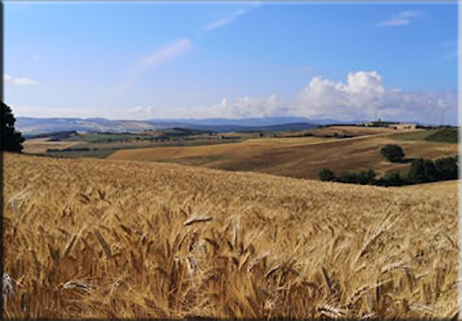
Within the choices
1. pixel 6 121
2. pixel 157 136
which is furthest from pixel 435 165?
pixel 157 136

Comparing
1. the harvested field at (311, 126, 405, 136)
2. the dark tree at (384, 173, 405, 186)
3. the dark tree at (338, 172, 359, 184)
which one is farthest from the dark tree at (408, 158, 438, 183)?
the harvested field at (311, 126, 405, 136)

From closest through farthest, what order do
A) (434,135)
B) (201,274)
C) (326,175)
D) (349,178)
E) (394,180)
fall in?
1. (201,274)
2. (394,180)
3. (349,178)
4. (326,175)
5. (434,135)

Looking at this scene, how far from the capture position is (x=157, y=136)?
322 ft

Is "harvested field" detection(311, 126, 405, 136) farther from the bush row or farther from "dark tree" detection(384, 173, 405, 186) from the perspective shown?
"dark tree" detection(384, 173, 405, 186)

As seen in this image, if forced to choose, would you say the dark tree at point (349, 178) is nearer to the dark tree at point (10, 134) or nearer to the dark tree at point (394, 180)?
the dark tree at point (394, 180)

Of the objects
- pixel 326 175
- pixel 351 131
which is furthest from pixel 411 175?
pixel 351 131

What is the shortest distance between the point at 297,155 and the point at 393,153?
39.2ft

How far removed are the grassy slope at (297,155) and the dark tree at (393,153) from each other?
85 centimetres

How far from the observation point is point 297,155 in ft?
193

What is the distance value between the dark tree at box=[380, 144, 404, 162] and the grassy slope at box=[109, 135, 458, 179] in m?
0.85

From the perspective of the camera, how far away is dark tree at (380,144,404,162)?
177 ft

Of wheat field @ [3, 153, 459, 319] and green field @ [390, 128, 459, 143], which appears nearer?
wheat field @ [3, 153, 459, 319]

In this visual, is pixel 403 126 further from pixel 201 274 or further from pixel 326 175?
pixel 201 274

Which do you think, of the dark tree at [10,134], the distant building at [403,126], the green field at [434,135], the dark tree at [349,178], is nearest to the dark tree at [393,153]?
the dark tree at [349,178]
